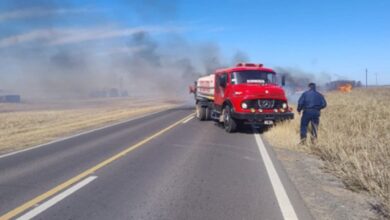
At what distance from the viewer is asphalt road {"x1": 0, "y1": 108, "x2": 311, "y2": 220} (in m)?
5.88

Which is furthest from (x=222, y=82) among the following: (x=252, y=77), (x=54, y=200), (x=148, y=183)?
(x=54, y=200)

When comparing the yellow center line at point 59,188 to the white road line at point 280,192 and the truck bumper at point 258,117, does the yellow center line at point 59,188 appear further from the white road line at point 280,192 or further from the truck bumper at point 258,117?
the truck bumper at point 258,117

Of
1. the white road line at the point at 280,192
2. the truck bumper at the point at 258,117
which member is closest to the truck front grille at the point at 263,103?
the truck bumper at the point at 258,117

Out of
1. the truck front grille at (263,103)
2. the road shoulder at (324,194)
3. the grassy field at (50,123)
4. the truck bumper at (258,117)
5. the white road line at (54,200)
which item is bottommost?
the grassy field at (50,123)

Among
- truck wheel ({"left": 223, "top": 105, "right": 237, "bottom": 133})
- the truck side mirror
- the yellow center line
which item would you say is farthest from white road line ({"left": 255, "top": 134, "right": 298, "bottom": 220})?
the truck side mirror

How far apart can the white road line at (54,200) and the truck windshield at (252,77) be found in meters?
10.1

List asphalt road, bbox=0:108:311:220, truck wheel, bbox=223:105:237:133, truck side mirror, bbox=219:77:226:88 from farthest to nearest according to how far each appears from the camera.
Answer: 1. truck side mirror, bbox=219:77:226:88
2. truck wheel, bbox=223:105:237:133
3. asphalt road, bbox=0:108:311:220

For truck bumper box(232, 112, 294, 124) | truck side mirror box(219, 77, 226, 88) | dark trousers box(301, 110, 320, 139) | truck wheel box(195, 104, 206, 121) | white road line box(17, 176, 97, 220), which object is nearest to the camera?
white road line box(17, 176, 97, 220)

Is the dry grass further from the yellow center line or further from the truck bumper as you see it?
the yellow center line

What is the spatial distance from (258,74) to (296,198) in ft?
37.4

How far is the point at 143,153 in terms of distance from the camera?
440 inches

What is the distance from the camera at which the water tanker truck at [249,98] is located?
15.9 meters

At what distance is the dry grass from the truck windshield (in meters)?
1.99

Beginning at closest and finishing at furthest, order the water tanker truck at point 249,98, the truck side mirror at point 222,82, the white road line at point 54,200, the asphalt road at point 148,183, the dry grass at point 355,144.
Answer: the white road line at point 54,200
the asphalt road at point 148,183
the dry grass at point 355,144
the water tanker truck at point 249,98
the truck side mirror at point 222,82
